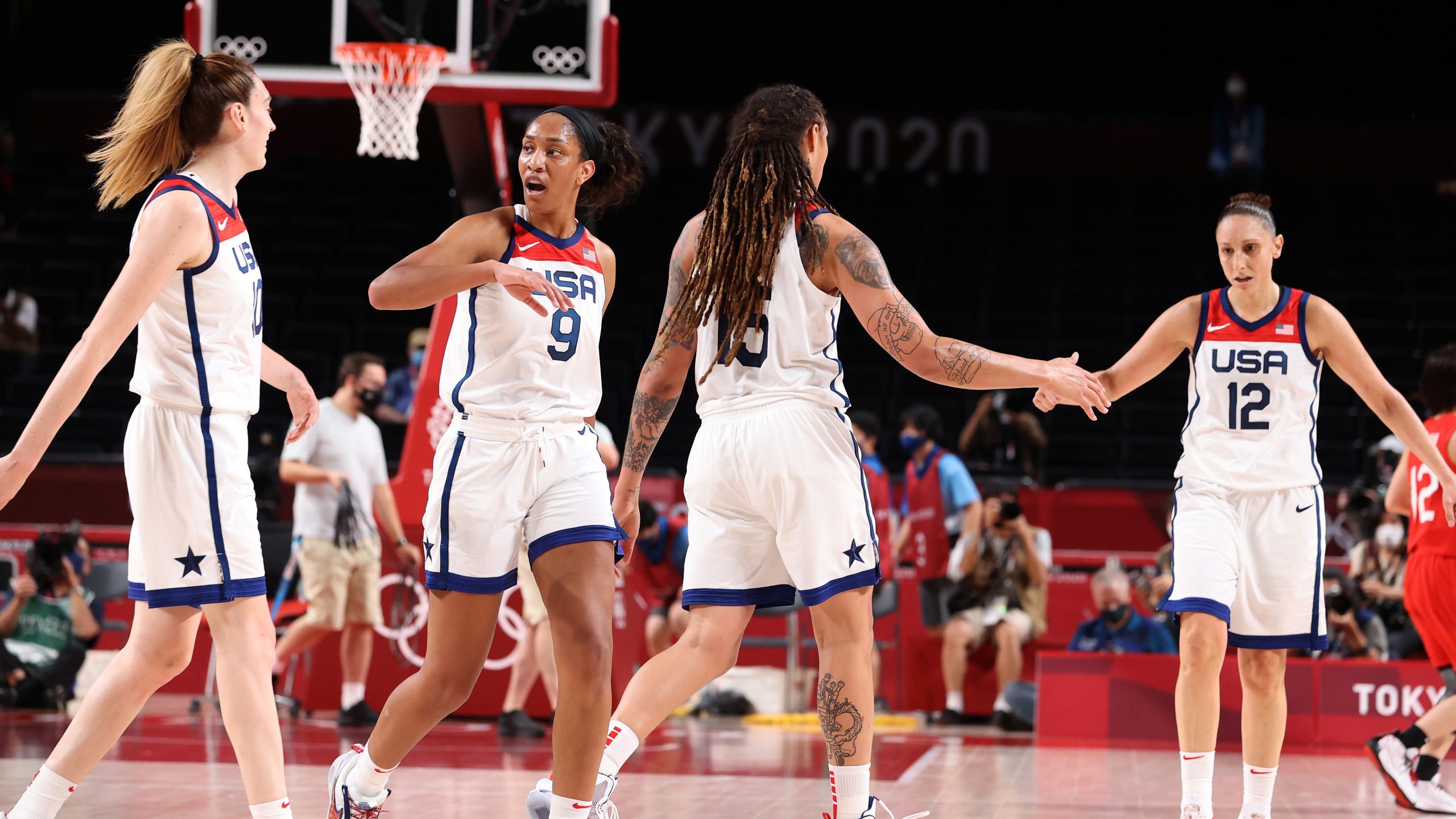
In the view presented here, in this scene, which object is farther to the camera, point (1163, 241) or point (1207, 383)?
point (1163, 241)

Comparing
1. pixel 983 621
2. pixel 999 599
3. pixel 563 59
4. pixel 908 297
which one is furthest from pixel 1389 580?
pixel 908 297

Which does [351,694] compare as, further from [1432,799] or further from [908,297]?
[908,297]

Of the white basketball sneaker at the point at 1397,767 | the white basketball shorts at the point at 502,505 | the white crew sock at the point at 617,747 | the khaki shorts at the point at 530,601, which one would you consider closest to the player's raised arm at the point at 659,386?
the white basketball shorts at the point at 502,505

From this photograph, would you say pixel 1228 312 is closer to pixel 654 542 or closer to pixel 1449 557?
pixel 1449 557

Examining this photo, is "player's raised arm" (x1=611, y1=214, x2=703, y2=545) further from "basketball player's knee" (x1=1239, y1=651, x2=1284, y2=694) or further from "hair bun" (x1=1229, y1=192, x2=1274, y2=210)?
"basketball player's knee" (x1=1239, y1=651, x2=1284, y2=694)

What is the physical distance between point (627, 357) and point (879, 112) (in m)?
7.11

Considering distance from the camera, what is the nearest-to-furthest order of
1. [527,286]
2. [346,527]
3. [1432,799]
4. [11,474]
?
1. [11,474]
2. [527,286]
3. [1432,799]
4. [346,527]

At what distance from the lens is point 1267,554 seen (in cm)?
500

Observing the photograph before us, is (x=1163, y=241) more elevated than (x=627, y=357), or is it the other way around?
(x=1163, y=241)

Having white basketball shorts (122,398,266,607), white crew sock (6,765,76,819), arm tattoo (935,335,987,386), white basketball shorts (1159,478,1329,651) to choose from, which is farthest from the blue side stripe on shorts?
white basketball shorts (1159,478,1329,651)

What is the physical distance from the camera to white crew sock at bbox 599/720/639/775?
13.5 feet

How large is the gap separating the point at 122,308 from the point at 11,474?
462mm

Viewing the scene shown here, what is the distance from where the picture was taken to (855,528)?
397 cm

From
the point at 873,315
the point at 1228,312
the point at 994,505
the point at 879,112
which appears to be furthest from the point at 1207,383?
the point at 879,112
